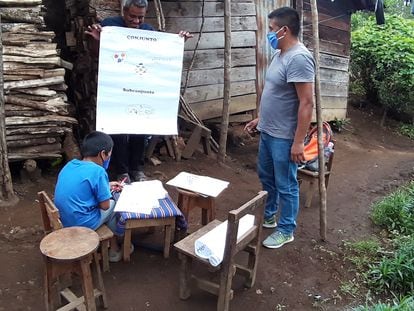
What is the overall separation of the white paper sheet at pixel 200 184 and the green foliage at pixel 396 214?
91.8 inches

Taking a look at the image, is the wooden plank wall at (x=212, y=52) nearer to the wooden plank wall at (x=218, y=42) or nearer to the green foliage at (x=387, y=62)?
the wooden plank wall at (x=218, y=42)

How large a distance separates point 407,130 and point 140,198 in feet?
26.6

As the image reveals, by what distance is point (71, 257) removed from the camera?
2.80 m

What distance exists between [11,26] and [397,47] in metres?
7.84

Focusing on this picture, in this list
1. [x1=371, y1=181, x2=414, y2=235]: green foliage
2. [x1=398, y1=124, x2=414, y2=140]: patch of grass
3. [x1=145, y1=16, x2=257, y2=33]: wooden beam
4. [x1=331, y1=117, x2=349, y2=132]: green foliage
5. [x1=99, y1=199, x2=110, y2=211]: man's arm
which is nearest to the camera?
[x1=99, y1=199, x2=110, y2=211]: man's arm

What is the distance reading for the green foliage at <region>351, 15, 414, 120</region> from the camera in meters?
9.58

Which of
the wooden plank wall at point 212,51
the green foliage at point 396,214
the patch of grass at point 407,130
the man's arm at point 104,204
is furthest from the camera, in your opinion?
the patch of grass at point 407,130

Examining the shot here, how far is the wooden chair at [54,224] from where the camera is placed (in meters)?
3.16

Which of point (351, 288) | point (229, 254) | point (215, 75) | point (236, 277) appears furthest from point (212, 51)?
point (229, 254)

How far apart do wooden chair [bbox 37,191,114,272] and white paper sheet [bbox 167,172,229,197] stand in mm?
726

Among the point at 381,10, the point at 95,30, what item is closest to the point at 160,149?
the point at 95,30

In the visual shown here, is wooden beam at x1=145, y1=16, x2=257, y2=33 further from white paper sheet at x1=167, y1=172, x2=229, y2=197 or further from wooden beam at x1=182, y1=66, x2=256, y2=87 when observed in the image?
white paper sheet at x1=167, y1=172, x2=229, y2=197

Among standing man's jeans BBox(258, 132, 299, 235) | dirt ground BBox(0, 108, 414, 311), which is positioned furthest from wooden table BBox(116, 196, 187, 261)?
standing man's jeans BBox(258, 132, 299, 235)

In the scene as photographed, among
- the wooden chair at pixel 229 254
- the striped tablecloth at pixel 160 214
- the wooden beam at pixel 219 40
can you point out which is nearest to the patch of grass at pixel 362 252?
the wooden chair at pixel 229 254
